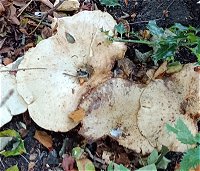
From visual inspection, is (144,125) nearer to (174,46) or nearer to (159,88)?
(159,88)

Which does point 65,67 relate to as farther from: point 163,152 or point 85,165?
point 163,152

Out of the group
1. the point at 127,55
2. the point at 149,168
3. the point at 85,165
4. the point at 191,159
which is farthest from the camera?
the point at 127,55

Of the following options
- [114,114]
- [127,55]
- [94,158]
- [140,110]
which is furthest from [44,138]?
[127,55]

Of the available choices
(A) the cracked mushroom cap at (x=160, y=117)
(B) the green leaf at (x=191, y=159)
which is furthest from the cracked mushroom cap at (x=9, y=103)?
(B) the green leaf at (x=191, y=159)

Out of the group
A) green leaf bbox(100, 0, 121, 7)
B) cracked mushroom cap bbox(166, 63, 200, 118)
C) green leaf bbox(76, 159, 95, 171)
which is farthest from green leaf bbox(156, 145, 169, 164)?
green leaf bbox(100, 0, 121, 7)

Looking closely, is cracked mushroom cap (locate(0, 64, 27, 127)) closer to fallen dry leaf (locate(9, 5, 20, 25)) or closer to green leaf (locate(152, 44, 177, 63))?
fallen dry leaf (locate(9, 5, 20, 25))

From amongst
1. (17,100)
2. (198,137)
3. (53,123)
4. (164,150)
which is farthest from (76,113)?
(198,137)

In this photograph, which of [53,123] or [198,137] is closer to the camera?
[198,137]
